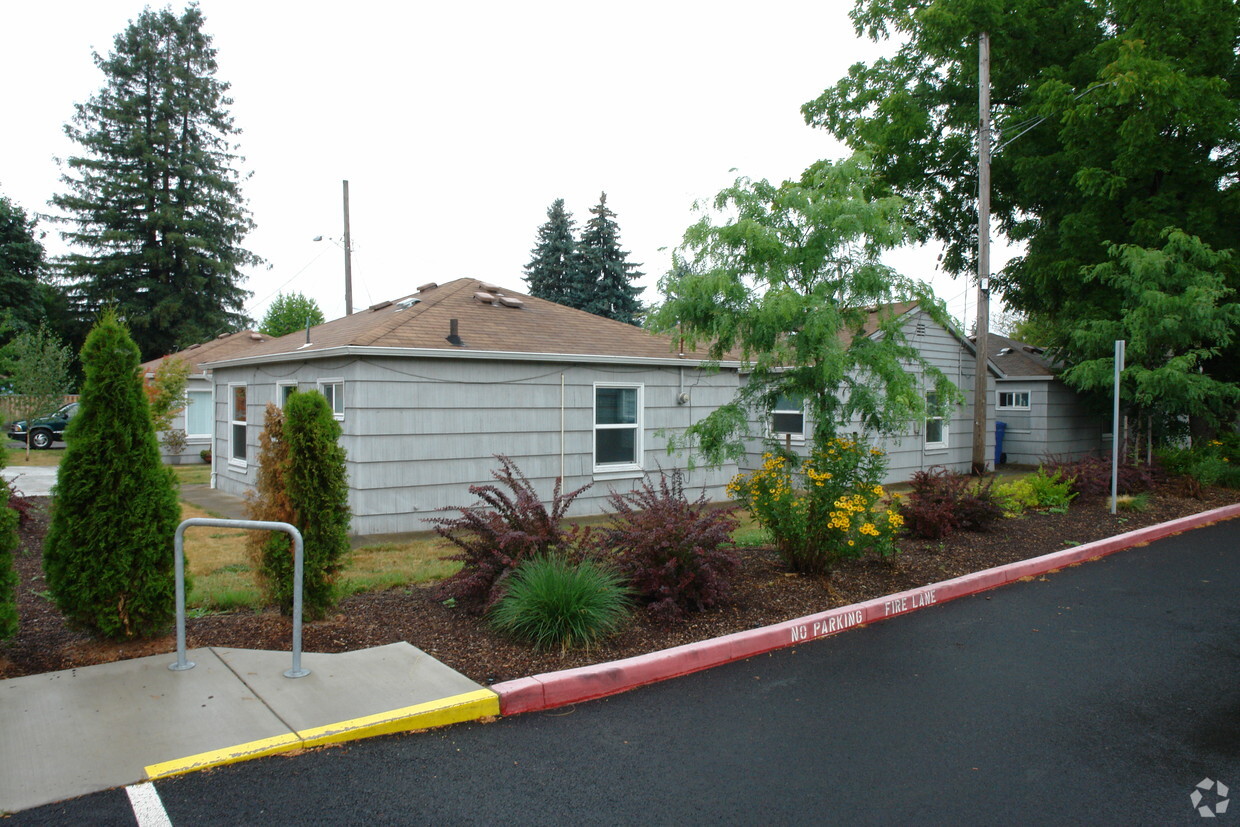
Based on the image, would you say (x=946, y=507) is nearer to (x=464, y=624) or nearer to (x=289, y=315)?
(x=464, y=624)

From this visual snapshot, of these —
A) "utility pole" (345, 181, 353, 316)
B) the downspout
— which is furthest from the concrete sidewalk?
"utility pole" (345, 181, 353, 316)

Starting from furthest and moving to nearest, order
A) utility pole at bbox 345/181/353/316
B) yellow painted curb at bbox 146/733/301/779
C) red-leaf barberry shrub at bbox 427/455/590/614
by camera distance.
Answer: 1. utility pole at bbox 345/181/353/316
2. red-leaf barberry shrub at bbox 427/455/590/614
3. yellow painted curb at bbox 146/733/301/779

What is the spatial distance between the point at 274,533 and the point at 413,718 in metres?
2.03

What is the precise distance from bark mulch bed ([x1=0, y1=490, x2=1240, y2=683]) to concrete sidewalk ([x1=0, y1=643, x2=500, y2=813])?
278 mm

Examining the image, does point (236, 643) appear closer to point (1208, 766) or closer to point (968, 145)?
point (1208, 766)

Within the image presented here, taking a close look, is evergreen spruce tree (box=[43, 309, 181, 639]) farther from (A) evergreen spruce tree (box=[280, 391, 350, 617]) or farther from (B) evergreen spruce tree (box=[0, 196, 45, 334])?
(B) evergreen spruce tree (box=[0, 196, 45, 334])

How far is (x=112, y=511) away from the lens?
5070 mm

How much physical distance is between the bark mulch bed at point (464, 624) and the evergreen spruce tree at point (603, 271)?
2959cm

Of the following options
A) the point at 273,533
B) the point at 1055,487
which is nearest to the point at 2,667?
the point at 273,533

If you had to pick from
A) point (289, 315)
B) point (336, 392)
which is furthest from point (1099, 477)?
point (289, 315)

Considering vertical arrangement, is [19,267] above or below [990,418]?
above

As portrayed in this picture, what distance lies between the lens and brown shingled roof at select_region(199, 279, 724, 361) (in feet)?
36.3

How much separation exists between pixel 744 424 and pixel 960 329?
2424mm

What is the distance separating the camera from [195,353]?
25.4m
